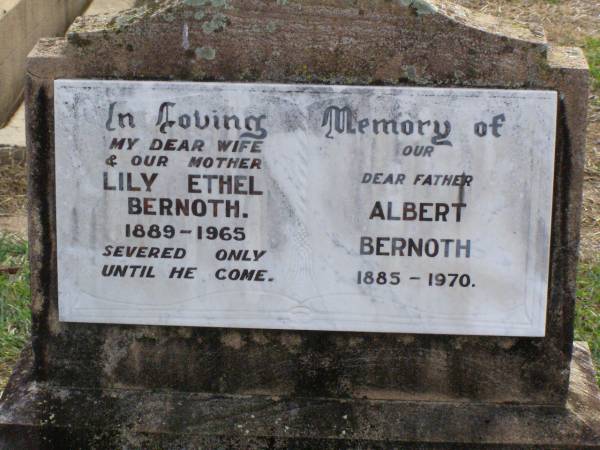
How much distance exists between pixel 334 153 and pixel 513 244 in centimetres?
63

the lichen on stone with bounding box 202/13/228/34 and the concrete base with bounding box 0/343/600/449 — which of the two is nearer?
the lichen on stone with bounding box 202/13/228/34

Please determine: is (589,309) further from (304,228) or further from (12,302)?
(12,302)

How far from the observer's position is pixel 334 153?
3189mm

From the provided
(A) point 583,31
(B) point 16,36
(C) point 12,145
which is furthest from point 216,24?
(A) point 583,31

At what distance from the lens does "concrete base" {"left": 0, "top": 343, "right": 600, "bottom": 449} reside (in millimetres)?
3277

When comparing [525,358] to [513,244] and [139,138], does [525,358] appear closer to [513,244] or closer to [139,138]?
[513,244]

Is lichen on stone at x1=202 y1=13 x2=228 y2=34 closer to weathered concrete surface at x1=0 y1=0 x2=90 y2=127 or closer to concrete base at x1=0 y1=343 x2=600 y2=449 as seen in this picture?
concrete base at x1=0 y1=343 x2=600 y2=449

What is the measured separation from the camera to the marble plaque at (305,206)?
10.4 feet

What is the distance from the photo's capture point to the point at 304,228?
10.6 ft

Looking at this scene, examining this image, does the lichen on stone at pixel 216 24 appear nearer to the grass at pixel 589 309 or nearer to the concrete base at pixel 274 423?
the concrete base at pixel 274 423

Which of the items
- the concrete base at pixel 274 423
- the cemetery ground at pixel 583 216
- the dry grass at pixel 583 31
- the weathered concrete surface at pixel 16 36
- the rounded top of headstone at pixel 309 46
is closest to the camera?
the rounded top of headstone at pixel 309 46

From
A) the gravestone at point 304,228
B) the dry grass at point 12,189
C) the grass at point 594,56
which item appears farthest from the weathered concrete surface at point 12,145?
the grass at point 594,56

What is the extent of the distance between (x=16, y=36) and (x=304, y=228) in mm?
4256

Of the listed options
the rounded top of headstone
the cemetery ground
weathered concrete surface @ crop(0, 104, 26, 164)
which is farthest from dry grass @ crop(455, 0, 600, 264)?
weathered concrete surface @ crop(0, 104, 26, 164)
